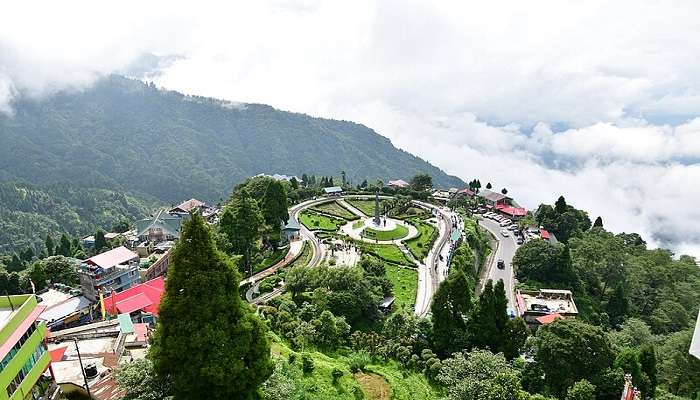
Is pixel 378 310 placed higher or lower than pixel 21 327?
lower

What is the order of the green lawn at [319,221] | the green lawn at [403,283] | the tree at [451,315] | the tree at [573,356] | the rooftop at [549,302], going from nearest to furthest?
the tree at [573,356], the tree at [451,315], the green lawn at [403,283], the rooftop at [549,302], the green lawn at [319,221]

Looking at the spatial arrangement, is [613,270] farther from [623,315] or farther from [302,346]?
[302,346]

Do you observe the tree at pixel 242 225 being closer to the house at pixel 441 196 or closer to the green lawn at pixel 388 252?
the green lawn at pixel 388 252

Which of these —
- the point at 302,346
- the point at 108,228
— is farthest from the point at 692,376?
the point at 108,228

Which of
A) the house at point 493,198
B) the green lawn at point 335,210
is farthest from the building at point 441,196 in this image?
the green lawn at point 335,210

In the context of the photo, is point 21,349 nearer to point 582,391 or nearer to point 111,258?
point 582,391

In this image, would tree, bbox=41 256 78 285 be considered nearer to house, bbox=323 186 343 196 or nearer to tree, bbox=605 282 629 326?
house, bbox=323 186 343 196
